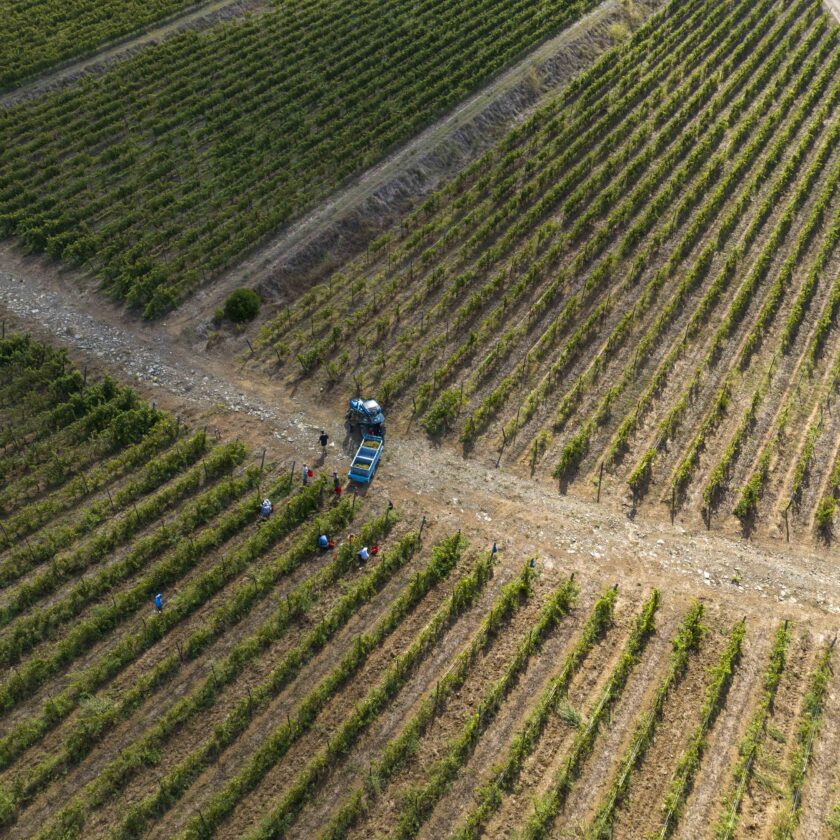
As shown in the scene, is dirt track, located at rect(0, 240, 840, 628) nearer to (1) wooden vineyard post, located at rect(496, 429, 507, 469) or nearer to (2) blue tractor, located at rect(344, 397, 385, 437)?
(1) wooden vineyard post, located at rect(496, 429, 507, 469)

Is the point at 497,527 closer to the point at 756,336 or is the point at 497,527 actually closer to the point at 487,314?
the point at 487,314

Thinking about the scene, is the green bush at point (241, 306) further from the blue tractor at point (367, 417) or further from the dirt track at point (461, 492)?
the blue tractor at point (367, 417)

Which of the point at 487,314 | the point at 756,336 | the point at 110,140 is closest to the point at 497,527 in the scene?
the point at 487,314

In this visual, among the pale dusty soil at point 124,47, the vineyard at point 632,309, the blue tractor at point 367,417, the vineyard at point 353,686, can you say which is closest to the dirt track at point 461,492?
the blue tractor at point 367,417

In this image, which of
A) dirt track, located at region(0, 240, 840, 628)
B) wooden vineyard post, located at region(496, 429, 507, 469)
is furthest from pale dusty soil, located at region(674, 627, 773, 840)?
wooden vineyard post, located at region(496, 429, 507, 469)

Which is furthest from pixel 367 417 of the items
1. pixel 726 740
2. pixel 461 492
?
pixel 726 740
